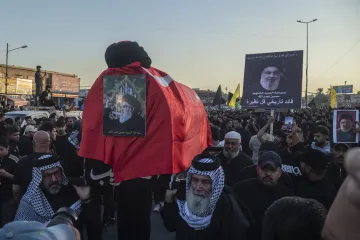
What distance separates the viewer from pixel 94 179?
137 inches

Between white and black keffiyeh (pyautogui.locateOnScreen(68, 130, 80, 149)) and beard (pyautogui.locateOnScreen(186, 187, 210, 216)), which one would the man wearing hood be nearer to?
beard (pyautogui.locateOnScreen(186, 187, 210, 216))

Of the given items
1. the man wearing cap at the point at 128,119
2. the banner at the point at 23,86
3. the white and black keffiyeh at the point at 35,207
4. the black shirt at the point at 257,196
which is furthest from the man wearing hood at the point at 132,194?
the banner at the point at 23,86

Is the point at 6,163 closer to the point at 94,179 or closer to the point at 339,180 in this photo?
the point at 94,179

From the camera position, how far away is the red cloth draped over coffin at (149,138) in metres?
3.00

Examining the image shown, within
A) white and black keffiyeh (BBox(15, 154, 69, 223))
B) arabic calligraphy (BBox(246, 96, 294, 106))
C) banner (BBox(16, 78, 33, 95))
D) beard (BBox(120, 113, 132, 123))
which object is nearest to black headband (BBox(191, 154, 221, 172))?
beard (BBox(120, 113, 132, 123))

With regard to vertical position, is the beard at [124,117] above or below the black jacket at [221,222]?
above

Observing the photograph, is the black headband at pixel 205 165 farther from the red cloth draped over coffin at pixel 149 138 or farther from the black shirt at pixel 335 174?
the black shirt at pixel 335 174

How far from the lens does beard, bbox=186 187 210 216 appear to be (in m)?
3.12

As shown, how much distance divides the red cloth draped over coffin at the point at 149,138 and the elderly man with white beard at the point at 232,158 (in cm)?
197

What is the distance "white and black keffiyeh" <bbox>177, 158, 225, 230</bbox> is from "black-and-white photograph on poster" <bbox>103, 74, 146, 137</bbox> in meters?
0.61

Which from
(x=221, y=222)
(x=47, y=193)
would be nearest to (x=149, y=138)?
(x=221, y=222)

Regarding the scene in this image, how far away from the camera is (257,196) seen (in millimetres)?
3600

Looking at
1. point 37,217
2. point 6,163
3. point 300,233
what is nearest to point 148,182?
point 37,217

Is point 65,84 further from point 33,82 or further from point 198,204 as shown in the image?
point 198,204
